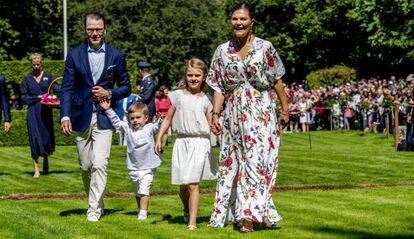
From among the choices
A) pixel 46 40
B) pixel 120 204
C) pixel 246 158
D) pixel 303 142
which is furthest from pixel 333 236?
pixel 46 40

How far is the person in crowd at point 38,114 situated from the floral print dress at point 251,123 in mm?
8544

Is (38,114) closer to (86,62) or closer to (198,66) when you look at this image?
(86,62)

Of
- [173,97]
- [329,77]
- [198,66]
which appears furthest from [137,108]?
[329,77]

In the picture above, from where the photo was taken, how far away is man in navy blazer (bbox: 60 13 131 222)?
12.1 metres

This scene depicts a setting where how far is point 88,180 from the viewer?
12.7 m

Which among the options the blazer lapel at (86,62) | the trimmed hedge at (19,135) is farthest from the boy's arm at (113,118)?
the trimmed hedge at (19,135)

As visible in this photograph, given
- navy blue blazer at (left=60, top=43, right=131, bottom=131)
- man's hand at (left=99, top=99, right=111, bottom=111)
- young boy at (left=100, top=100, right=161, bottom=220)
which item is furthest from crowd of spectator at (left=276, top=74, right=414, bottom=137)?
man's hand at (left=99, top=99, right=111, bottom=111)

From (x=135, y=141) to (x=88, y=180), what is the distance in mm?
710

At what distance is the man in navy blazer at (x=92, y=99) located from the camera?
1212 centimetres

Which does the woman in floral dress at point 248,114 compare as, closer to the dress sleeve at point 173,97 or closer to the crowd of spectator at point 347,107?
the dress sleeve at point 173,97

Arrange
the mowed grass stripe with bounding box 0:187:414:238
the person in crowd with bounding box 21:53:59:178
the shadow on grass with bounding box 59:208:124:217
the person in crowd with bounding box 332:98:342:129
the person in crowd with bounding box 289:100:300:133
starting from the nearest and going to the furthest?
1. the mowed grass stripe with bounding box 0:187:414:238
2. the shadow on grass with bounding box 59:208:124:217
3. the person in crowd with bounding box 21:53:59:178
4. the person in crowd with bounding box 332:98:342:129
5. the person in crowd with bounding box 289:100:300:133

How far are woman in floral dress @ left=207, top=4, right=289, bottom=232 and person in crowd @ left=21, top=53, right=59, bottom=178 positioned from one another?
27.9 feet

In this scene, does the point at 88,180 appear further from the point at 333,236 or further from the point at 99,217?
the point at 333,236

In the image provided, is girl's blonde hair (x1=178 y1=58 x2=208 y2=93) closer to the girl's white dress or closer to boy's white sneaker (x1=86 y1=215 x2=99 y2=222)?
the girl's white dress
